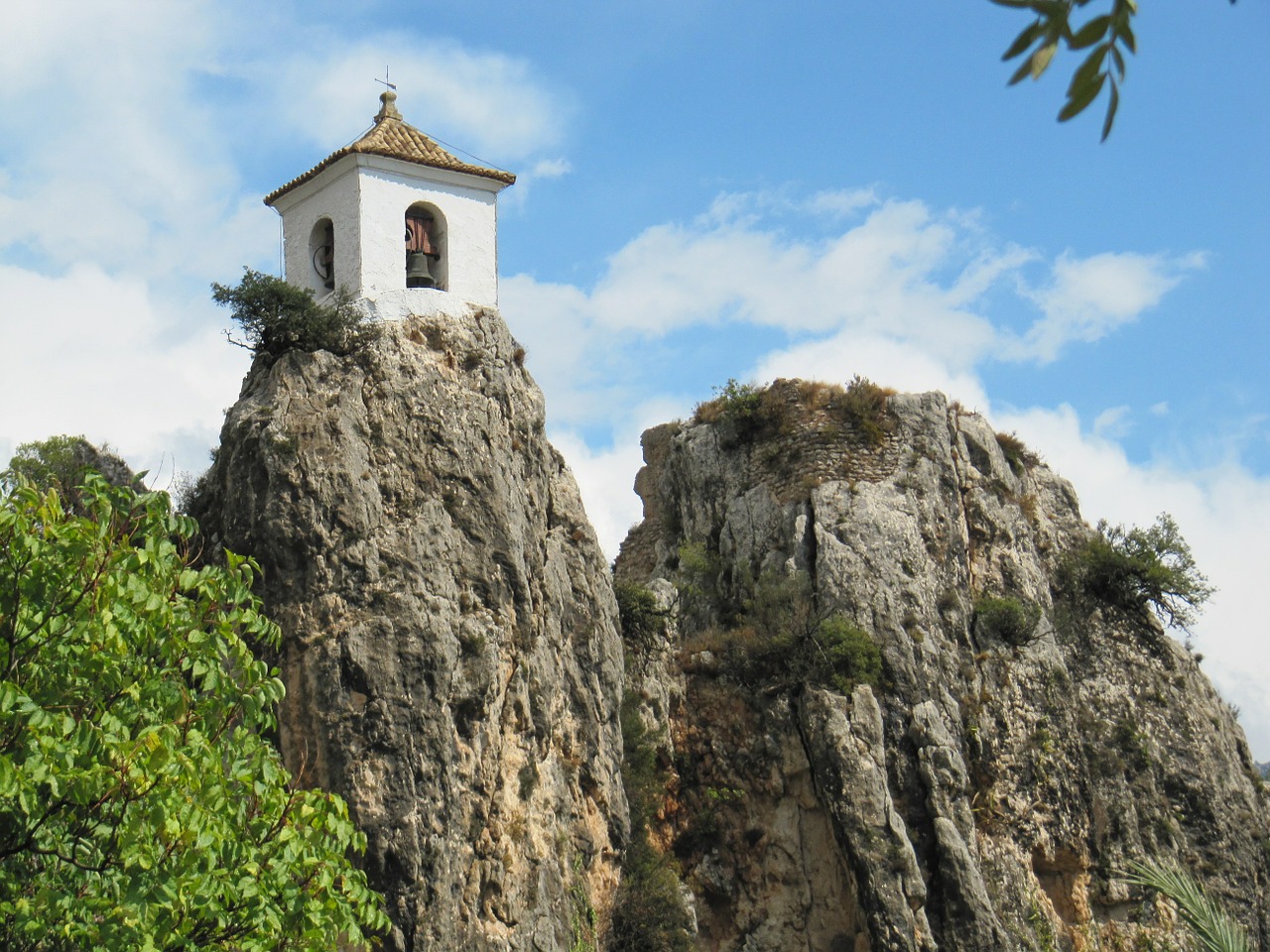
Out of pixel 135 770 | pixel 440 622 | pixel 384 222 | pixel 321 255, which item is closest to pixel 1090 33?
pixel 135 770

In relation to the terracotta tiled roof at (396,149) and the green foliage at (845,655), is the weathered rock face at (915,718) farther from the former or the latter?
the terracotta tiled roof at (396,149)

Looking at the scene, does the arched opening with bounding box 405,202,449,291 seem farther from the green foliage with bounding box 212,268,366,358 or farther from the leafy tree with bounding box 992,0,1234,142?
the leafy tree with bounding box 992,0,1234,142

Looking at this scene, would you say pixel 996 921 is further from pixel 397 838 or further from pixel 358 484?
pixel 358 484

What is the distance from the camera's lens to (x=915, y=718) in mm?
26672

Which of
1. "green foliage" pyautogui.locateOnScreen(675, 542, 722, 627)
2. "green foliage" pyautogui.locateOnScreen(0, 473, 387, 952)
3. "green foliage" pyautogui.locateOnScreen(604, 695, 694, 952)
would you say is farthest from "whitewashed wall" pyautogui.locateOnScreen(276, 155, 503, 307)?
"green foliage" pyautogui.locateOnScreen(0, 473, 387, 952)

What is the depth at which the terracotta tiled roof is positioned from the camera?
24062 millimetres

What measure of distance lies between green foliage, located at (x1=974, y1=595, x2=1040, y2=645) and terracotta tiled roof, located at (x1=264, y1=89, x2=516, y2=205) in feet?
37.7

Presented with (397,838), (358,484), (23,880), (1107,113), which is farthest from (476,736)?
(1107,113)

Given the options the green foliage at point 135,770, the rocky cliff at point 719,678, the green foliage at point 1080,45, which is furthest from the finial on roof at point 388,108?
the green foliage at point 1080,45

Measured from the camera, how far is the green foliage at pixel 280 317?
2247 centimetres

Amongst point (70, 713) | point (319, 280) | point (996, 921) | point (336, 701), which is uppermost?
point (319, 280)

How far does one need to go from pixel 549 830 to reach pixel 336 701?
140 inches

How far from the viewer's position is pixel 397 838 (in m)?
19.6

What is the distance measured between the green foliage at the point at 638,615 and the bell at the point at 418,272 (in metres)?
5.86
